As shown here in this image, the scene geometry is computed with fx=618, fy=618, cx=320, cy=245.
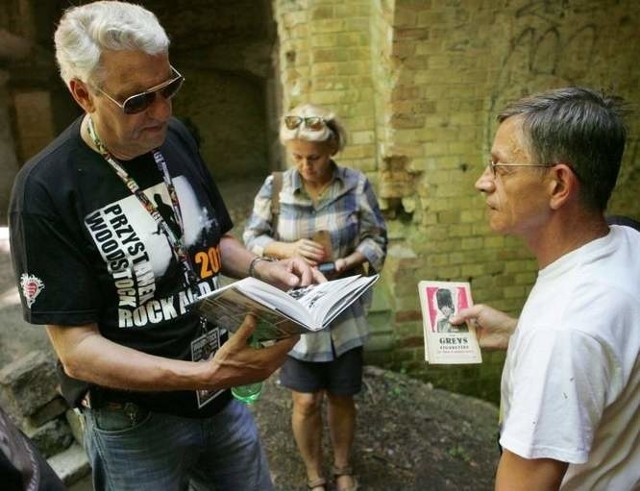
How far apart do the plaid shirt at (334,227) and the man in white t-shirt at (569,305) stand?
1.37m

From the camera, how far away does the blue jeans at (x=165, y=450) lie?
194 centimetres

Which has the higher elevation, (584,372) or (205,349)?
(584,372)

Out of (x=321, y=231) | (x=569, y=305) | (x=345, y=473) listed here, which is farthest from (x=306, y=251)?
(x=569, y=305)

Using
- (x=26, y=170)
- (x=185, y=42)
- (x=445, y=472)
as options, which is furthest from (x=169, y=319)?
(x=185, y=42)

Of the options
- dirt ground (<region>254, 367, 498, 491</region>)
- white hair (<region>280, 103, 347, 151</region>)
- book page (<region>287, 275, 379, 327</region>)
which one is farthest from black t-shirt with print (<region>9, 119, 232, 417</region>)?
dirt ground (<region>254, 367, 498, 491</region>)

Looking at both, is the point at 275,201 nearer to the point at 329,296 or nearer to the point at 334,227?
the point at 334,227

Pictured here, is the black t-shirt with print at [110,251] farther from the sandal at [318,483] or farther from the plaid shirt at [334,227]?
the sandal at [318,483]

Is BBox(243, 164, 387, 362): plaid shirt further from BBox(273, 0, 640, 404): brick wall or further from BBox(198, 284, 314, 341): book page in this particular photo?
BBox(198, 284, 314, 341): book page

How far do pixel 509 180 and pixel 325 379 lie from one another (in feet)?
6.03

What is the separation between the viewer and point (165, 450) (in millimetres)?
1990

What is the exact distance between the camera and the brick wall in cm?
395

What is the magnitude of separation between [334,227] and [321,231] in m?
0.09

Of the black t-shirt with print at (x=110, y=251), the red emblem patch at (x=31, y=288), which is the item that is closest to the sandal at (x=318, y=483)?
the black t-shirt with print at (x=110, y=251)

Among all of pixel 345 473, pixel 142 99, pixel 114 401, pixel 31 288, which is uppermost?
pixel 142 99
